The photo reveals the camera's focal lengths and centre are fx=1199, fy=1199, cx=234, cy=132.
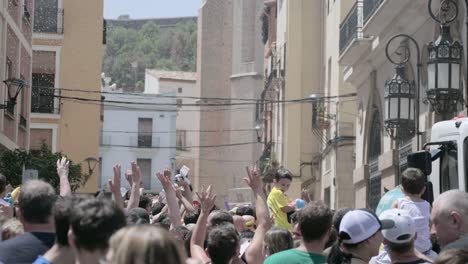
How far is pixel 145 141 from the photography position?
263ft

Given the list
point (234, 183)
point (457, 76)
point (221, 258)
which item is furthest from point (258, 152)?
point (221, 258)

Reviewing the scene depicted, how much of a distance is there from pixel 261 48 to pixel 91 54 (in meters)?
39.3

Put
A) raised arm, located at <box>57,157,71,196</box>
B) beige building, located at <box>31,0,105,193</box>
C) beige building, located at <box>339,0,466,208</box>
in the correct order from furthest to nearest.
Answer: beige building, located at <box>31,0,105,193</box>, beige building, located at <box>339,0,466,208</box>, raised arm, located at <box>57,157,71,196</box>

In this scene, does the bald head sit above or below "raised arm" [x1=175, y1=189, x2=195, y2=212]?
above

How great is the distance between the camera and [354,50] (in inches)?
1124

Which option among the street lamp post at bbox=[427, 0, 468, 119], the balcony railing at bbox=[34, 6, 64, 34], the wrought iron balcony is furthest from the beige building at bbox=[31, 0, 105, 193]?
the street lamp post at bbox=[427, 0, 468, 119]

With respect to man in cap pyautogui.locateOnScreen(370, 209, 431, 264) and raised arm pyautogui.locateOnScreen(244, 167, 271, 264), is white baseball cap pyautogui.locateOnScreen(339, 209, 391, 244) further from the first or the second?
raised arm pyautogui.locateOnScreen(244, 167, 271, 264)

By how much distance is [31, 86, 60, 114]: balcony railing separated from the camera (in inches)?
1780

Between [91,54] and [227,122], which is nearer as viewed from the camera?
[91,54]

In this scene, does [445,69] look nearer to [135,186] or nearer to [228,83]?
[135,186]

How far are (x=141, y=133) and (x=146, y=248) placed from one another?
75.3 metres

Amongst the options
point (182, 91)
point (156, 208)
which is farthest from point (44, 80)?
point (182, 91)

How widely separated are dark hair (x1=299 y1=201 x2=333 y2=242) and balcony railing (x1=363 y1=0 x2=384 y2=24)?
16.9 meters

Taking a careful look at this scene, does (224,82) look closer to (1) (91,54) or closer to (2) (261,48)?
(2) (261,48)
